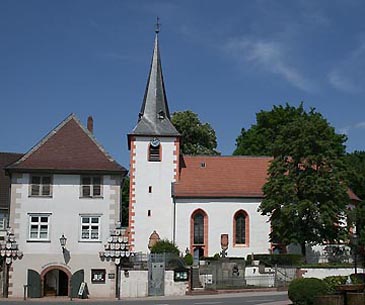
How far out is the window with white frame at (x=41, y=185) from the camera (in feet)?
129

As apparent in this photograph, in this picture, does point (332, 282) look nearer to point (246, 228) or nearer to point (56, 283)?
point (56, 283)

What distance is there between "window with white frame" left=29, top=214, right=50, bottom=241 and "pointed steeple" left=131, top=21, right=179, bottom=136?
53.3 feet

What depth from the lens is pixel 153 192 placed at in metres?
53.0

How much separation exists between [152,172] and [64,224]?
15.5 metres

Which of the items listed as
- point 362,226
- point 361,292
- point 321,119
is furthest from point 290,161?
point 361,292

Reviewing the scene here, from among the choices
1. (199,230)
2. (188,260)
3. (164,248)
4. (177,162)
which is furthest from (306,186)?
(177,162)

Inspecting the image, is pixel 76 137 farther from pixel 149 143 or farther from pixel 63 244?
pixel 149 143

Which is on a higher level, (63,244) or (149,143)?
(149,143)

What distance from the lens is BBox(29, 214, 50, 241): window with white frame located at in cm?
3859

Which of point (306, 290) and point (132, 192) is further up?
point (132, 192)

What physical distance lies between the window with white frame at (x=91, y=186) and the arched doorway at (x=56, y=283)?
4917 millimetres

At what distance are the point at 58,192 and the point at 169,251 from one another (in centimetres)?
1035

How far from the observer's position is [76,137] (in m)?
41.5

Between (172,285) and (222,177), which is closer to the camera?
(172,285)
